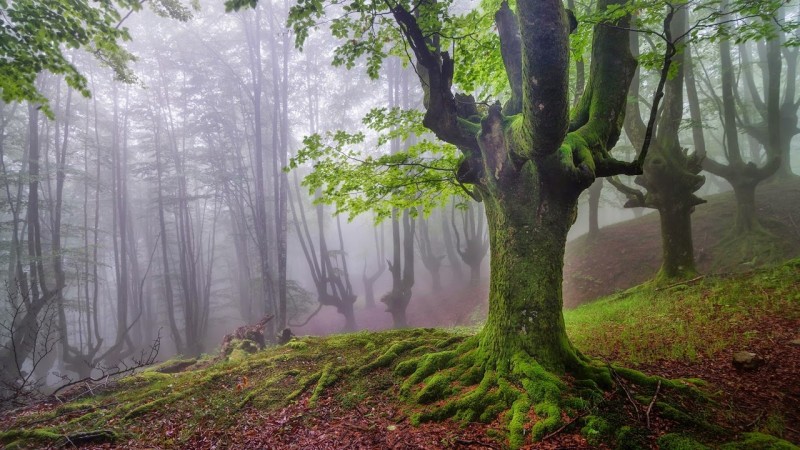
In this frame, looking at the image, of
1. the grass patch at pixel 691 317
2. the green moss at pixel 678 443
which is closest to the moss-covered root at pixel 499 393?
the green moss at pixel 678 443

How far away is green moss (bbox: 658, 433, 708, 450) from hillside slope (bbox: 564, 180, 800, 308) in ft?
32.8

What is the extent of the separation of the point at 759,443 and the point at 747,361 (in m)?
1.95

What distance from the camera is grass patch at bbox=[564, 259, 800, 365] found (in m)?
4.99

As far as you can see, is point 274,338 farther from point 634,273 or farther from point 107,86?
point 107,86

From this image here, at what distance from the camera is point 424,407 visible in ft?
13.1

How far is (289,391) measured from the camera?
5133 mm

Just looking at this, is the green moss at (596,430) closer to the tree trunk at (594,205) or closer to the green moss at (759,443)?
the green moss at (759,443)

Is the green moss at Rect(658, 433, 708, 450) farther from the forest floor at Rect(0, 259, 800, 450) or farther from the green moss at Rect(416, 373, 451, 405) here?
the green moss at Rect(416, 373, 451, 405)

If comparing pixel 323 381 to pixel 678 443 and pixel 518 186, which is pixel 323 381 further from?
Answer: pixel 678 443

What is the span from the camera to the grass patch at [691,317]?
4988 millimetres

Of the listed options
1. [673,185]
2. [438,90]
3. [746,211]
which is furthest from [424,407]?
[746,211]

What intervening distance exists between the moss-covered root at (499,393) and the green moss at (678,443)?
0.61 meters

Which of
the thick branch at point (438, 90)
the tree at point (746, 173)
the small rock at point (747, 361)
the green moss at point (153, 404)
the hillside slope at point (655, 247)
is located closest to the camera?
the thick branch at point (438, 90)

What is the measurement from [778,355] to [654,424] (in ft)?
8.84
